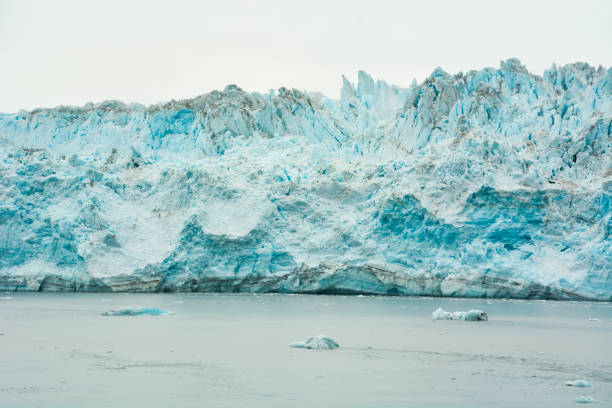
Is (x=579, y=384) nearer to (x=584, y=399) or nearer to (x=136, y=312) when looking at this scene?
(x=584, y=399)

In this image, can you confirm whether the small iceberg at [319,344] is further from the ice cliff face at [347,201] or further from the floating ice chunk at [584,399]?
the ice cliff face at [347,201]

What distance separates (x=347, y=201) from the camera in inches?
1137

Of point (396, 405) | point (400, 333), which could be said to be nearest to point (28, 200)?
point (400, 333)

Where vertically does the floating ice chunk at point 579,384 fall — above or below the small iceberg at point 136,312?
above

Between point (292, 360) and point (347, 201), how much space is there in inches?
737

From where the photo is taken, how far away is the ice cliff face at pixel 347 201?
2570 cm

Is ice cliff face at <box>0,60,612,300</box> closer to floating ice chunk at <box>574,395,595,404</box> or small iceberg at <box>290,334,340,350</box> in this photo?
small iceberg at <box>290,334,340,350</box>

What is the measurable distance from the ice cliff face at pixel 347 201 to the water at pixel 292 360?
720 centimetres

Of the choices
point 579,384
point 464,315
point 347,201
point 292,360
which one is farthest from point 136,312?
point 347,201

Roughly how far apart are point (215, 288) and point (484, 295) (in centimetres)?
975

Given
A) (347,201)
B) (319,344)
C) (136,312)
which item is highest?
Result: (347,201)

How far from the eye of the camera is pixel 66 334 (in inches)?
520

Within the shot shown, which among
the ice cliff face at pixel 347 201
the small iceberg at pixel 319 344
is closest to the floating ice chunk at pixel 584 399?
the small iceberg at pixel 319 344

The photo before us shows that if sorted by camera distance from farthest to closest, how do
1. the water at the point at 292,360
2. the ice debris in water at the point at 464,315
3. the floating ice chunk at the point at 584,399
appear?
the ice debris in water at the point at 464,315 → the water at the point at 292,360 → the floating ice chunk at the point at 584,399
